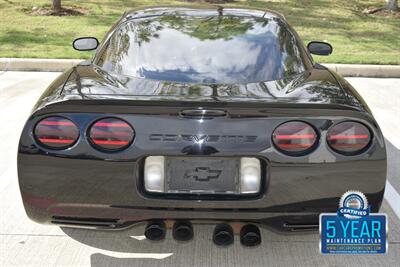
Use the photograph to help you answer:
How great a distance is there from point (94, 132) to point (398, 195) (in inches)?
105

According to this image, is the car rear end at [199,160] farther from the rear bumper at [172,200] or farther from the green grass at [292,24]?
the green grass at [292,24]

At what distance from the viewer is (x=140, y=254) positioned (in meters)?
3.29

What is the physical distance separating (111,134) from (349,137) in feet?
4.12

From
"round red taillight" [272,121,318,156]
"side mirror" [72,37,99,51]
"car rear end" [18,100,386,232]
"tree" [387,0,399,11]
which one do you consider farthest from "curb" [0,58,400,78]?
"tree" [387,0,399,11]

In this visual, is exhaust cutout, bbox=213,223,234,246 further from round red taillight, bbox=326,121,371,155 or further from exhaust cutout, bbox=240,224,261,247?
round red taillight, bbox=326,121,371,155

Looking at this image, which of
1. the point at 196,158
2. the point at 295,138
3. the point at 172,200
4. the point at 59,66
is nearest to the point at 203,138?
the point at 196,158

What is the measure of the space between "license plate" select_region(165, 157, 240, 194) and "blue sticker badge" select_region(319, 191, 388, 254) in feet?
1.83

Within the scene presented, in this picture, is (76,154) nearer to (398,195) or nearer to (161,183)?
(161,183)

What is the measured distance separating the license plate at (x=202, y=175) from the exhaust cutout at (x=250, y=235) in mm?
254

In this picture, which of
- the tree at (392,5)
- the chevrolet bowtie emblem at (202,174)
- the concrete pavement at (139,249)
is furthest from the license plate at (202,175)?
the tree at (392,5)

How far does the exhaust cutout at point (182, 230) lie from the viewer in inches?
110

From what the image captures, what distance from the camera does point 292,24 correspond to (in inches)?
475

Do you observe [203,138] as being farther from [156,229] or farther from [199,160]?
[156,229]

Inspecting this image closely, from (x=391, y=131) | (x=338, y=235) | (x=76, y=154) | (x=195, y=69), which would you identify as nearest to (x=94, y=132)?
(x=76, y=154)
